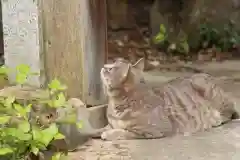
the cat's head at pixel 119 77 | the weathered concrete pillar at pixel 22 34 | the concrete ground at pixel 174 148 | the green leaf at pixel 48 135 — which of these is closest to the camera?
the green leaf at pixel 48 135

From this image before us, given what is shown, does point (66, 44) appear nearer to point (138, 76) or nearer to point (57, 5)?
point (57, 5)

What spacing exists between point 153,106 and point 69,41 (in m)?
0.38

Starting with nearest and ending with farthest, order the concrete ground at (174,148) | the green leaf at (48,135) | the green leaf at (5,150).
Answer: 1. the green leaf at (5,150)
2. the green leaf at (48,135)
3. the concrete ground at (174,148)

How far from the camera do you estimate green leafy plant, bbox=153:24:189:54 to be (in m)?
2.88

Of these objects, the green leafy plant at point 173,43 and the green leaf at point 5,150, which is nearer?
the green leaf at point 5,150

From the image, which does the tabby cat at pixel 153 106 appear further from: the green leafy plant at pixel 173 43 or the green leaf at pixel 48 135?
the green leafy plant at pixel 173 43

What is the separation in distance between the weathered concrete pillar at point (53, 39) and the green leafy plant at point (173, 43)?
1.24 m

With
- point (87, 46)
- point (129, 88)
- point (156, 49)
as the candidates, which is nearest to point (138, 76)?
point (129, 88)

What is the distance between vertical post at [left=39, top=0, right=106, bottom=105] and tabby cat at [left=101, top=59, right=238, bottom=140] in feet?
0.45

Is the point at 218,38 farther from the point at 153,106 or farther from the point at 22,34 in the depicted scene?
the point at 22,34

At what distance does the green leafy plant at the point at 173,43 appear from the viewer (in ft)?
9.44

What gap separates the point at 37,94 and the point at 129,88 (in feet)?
1.13

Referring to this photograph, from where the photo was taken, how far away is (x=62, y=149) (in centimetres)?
147

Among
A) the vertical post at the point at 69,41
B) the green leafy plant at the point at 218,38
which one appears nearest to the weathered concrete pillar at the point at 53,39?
the vertical post at the point at 69,41
